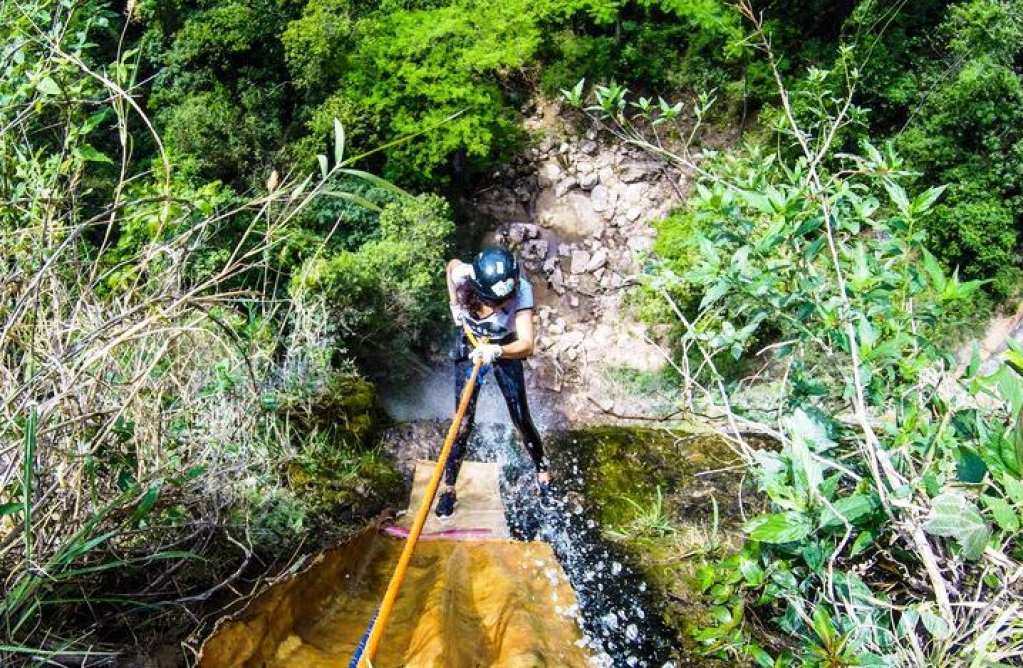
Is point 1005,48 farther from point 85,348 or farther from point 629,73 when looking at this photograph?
point 85,348

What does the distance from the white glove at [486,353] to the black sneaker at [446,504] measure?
1.05 m

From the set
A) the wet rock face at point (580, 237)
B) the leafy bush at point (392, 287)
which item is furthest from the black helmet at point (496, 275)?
the wet rock face at point (580, 237)

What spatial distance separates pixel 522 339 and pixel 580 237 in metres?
4.92

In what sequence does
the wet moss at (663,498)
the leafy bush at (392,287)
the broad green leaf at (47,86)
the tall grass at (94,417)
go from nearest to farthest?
the tall grass at (94,417), the broad green leaf at (47,86), the wet moss at (663,498), the leafy bush at (392,287)

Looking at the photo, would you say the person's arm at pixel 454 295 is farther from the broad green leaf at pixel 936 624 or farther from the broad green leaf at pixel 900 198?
the broad green leaf at pixel 936 624

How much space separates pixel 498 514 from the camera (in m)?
4.66

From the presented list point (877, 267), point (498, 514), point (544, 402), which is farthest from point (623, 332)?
point (877, 267)

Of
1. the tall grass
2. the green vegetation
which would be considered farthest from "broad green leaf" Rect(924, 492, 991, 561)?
the tall grass

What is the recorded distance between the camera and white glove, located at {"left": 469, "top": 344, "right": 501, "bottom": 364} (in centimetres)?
408

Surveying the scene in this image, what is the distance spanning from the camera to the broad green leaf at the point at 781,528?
196 cm

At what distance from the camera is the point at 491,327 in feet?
14.6

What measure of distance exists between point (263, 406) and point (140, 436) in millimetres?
1251

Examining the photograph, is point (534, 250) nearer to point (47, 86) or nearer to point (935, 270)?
point (47, 86)

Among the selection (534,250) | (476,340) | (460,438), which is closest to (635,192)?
(534,250)
